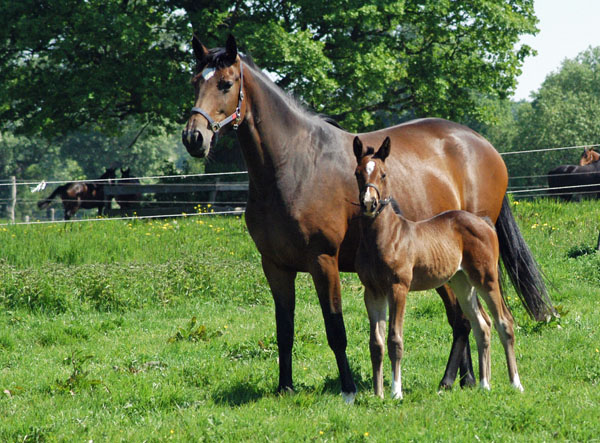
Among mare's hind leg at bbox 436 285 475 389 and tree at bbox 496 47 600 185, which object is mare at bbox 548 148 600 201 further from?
tree at bbox 496 47 600 185

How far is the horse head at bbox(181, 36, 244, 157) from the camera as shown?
5016 millimetres

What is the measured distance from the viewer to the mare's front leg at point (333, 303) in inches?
213

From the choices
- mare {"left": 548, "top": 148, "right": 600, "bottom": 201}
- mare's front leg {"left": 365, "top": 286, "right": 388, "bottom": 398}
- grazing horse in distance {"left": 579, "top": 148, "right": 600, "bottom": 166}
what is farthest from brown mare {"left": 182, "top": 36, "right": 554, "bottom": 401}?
grazing horse in distance {"left": 579, "top": 148, "right": 600, "bottom": 166}

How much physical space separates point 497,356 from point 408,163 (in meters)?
2.19

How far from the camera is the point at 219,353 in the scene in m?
7.19

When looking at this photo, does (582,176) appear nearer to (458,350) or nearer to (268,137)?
(458,350)

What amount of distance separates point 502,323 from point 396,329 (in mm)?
1073

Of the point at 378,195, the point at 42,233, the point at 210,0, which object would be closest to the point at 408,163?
the point at 378,195

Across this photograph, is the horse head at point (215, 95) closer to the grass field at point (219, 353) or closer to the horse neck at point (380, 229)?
the horse neck at point (380, 229)

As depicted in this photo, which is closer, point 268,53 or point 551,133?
point 268,53

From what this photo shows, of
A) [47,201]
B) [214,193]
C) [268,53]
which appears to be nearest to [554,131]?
[268,53]

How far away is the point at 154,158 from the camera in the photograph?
61.9m

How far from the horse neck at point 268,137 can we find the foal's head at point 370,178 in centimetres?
67

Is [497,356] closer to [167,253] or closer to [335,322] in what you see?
[335,322]
